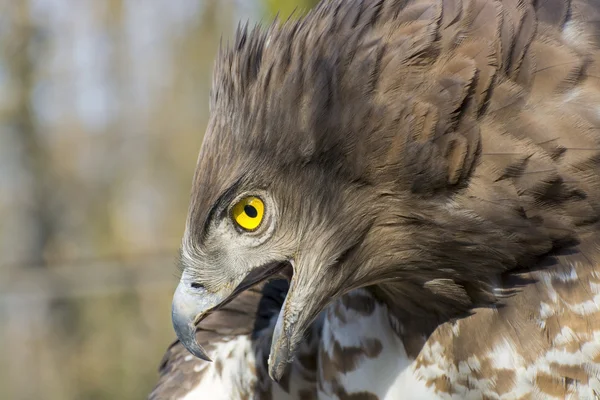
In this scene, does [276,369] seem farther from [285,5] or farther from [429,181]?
[285,5]

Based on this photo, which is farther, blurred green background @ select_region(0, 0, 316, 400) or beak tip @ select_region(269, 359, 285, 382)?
blurred green background @ select_region(0, 0, 316, 400)

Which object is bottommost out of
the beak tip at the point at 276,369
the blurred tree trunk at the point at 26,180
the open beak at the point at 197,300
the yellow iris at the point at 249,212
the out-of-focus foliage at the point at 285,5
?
the blurred tree trunk at the point at 26,180

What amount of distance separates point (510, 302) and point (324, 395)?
34.5 inches

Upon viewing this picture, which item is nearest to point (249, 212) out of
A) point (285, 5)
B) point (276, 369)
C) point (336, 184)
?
point (336, 184)

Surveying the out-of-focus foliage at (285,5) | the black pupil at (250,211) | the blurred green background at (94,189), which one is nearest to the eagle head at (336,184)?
the black pupil at (250,211)

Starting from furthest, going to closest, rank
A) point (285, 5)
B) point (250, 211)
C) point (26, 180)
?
point (26, 180)
point (285, 5)
point (250, 211)

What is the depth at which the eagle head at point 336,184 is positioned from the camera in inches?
88.7

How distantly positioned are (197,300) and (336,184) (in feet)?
1.85

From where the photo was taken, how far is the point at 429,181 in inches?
88.6

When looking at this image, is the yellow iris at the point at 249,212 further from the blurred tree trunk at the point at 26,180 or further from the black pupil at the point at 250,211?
the blurred tree trunk at the point at 26,180

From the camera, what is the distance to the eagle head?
2.25 m

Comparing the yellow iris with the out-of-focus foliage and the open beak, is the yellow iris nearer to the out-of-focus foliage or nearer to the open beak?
the open beak

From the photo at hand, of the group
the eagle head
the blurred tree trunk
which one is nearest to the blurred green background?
the blurred tree trunk

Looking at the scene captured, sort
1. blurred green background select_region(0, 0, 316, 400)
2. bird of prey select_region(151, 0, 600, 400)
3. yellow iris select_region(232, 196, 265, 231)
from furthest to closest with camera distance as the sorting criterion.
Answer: blurred green background select_region(0, 0, 316, 400) < yellow iris select_region(232, 196, 265, 231) < bird of prey select_region(151, 0, 600, 400)
